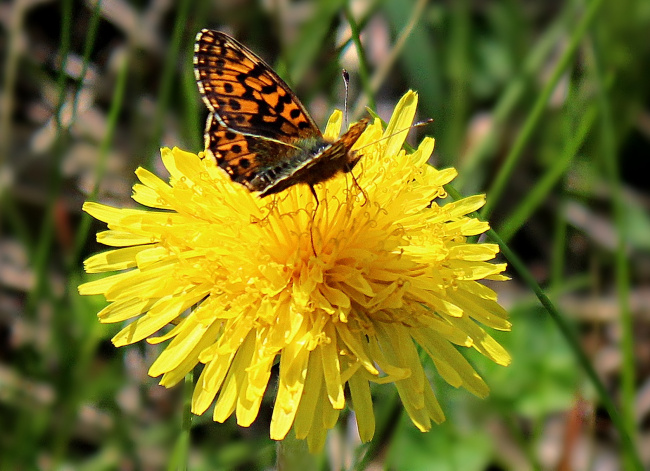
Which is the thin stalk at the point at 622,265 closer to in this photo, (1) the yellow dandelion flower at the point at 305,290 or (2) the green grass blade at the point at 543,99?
(2) the green grass blade at the point at 543,99

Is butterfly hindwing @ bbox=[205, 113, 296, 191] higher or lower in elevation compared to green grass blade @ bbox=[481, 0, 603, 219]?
higher

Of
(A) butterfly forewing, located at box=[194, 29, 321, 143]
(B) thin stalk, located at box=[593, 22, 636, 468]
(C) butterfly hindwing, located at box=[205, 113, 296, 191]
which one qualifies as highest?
(A) butterfly forewing, located at box=[194, 29, 321, 143]

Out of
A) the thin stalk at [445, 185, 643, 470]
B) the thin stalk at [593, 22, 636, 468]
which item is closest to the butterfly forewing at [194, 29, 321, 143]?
the thin stalk at [445, 185, 643, 470]

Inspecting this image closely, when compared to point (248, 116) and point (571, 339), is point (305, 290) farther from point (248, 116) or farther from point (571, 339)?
point (571, 339)

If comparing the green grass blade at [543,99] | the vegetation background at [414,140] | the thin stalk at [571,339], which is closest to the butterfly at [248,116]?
the thin stalk at [571,339]

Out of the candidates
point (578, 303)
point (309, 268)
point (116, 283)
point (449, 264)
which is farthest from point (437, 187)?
point (578, 303)

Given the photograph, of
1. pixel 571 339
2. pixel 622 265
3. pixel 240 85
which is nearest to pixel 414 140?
pixel 622 265

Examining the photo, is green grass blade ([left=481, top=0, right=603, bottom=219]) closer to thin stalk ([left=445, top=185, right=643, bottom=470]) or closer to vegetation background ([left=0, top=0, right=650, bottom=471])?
vegetation background ([left=0, top=0, right=650, bottom=471])
